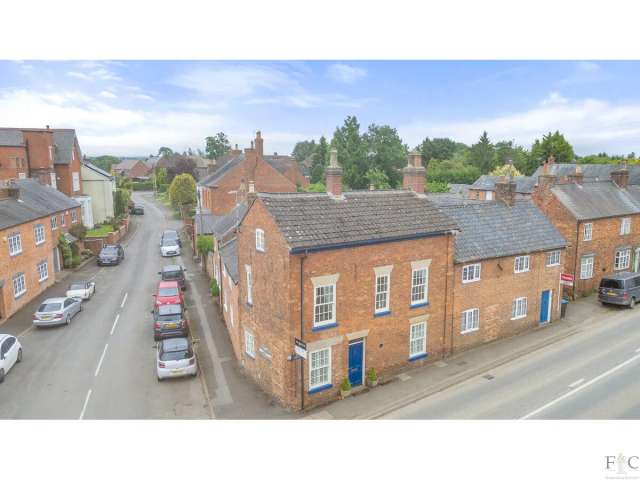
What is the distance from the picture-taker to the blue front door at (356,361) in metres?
16.8

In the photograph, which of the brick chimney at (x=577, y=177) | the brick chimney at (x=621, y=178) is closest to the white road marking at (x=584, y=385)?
the brick chimney at (x=577, y=177)

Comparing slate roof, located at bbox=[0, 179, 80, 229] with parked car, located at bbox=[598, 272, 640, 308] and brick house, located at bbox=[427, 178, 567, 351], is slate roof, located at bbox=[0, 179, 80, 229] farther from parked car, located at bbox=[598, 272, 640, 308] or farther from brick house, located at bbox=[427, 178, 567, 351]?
parked car, located at bbox=[598, 272, 640, 308]

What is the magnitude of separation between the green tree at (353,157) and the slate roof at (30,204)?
144 ft

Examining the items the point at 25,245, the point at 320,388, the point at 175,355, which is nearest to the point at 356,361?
the point at 320,388

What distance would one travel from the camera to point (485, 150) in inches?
3935

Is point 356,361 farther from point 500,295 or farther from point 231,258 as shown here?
point 231,258

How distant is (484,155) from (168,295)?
89737 mm

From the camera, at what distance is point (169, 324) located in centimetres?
2169

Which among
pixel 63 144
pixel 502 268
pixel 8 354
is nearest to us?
pixel 8 354

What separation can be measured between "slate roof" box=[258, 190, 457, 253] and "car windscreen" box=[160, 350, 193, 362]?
23.6ft

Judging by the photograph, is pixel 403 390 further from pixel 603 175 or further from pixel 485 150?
pixel 485 150

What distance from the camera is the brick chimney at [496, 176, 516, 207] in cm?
2444

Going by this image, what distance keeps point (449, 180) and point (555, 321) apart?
69900mm

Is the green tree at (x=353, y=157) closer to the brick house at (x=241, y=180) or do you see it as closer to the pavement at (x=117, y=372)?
the brick house at (x=241, y=180)
